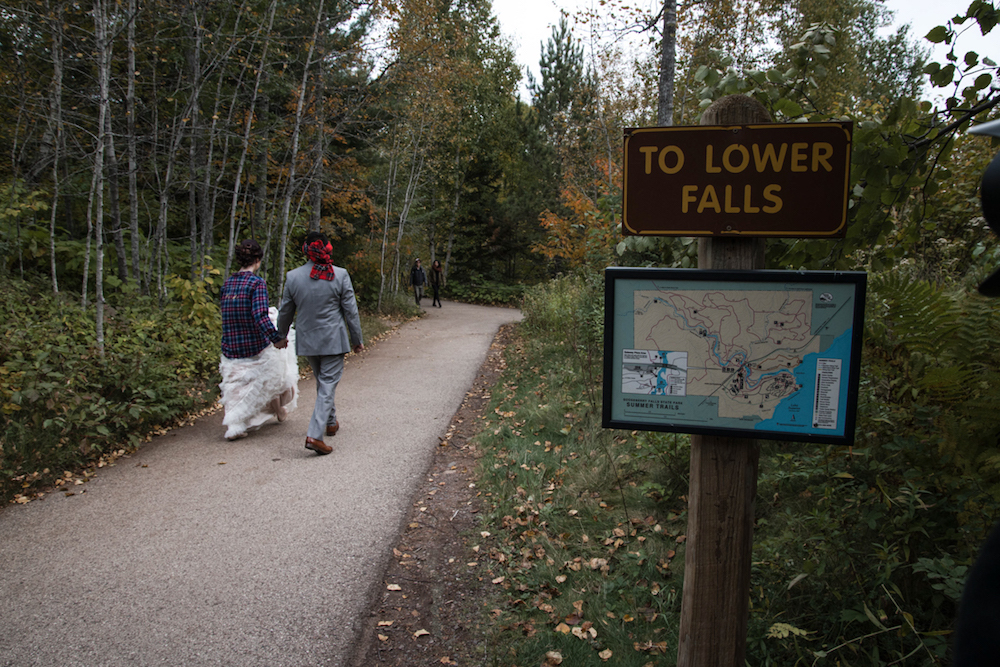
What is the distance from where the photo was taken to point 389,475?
5.93m

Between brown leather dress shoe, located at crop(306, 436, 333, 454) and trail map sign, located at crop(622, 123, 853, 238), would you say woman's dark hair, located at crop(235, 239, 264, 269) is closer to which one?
brown leather dress shoe, located at crop(306, 436, 333, 454)

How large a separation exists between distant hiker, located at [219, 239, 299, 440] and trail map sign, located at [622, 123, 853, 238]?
17.5 ft

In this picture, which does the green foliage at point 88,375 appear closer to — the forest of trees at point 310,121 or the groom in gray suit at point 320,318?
the forest of trees at point 310,121

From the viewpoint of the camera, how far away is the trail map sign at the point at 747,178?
2.03m

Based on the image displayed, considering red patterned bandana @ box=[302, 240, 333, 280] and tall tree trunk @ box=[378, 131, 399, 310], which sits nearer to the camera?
red patterned bandana @ box=[302, 240, 333, 280]

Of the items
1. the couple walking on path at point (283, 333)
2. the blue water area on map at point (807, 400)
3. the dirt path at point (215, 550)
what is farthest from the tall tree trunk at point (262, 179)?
the blue water area on map at point (807, 400)

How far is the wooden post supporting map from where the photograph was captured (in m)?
2.19

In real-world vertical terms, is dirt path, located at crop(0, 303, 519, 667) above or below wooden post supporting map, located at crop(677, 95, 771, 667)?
below

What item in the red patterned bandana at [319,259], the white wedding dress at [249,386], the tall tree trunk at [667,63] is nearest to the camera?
the red patterned bandana at [319,259]

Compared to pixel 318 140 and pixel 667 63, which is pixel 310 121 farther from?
pixel 667 63

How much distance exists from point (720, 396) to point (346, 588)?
9.47 ft

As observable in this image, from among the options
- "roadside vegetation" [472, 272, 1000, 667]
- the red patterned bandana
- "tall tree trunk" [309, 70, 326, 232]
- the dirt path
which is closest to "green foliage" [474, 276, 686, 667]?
"roadside vegetation" [472, 272, 1000, 667]

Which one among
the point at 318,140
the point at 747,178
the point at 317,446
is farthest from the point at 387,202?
the point at 747,178

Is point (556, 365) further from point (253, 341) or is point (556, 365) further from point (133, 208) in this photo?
point (133, 208)
